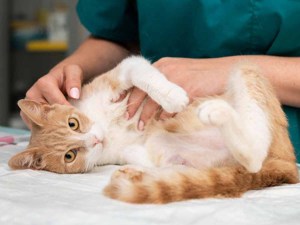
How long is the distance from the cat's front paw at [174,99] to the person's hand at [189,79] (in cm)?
6

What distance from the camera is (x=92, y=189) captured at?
91 cm

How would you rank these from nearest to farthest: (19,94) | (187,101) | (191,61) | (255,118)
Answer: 1. (255,118)
2. (187,101)
3. (191,61)
4. (19,94)

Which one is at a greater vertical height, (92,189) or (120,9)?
(120,9)

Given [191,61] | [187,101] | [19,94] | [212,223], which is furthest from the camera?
[19,94]

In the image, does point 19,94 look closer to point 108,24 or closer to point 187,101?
point 108,24

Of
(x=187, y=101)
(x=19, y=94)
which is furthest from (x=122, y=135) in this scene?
(x=19, y=94)

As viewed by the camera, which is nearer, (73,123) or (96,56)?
(73,123)

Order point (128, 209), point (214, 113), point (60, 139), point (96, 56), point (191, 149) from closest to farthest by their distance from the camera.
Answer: point (128, 209) → point (214, 113) → point (191, 149) → point (60, 139) → point (96, 56)

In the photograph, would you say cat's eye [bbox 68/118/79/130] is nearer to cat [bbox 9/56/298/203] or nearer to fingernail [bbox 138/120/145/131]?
cat [bbox 9/56/298/203]

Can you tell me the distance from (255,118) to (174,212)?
1.31 feet

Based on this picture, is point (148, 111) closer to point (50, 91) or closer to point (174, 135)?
point (174, 135)

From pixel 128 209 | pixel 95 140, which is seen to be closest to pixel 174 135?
pixel 95 140

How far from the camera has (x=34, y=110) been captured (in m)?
1.29

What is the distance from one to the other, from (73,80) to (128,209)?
0.69 m
